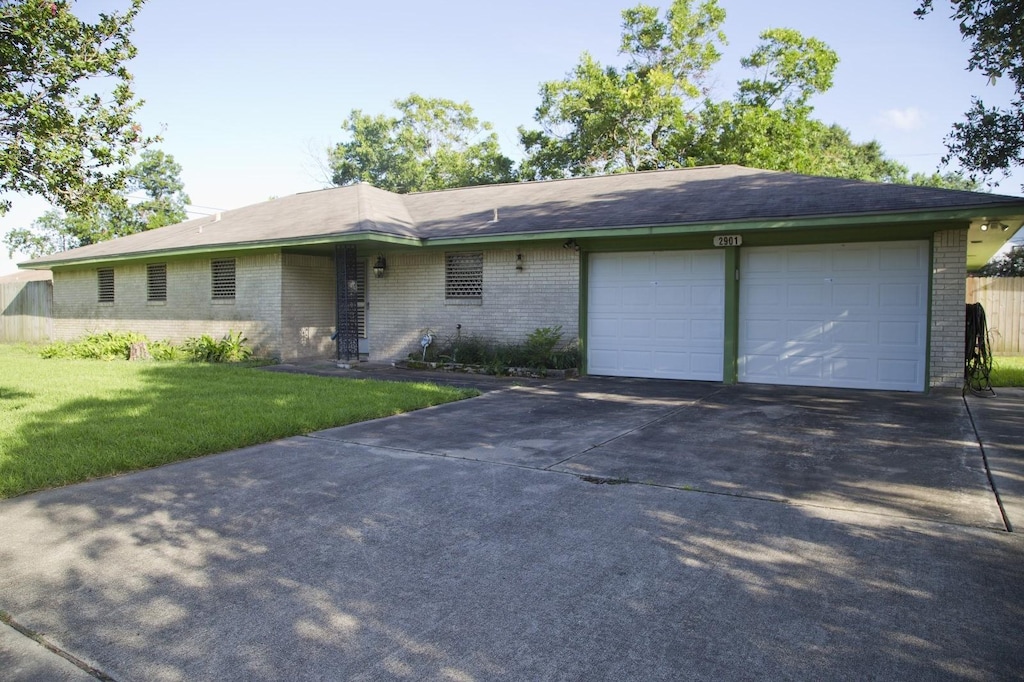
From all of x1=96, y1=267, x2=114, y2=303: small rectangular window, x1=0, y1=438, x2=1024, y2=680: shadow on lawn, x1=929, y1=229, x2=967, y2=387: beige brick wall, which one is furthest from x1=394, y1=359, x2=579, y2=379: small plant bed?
x1=96, y1=267, x2=114, y2=303: small rectangular window

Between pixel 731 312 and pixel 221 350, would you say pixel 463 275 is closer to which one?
pixel 731 312

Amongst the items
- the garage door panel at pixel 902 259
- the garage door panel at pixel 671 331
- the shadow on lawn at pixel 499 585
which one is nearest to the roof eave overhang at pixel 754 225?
the garage door panel at pixel 902 259

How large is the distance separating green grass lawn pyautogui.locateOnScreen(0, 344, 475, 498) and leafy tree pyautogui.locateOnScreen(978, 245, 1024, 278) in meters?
27.8

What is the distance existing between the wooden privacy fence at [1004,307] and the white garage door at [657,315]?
9.89 metres

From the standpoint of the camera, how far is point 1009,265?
28.5m

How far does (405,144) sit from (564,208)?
Answer: 34.3m

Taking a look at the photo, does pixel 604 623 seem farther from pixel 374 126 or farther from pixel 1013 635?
pixel 374 126

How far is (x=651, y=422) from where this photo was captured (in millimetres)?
7996

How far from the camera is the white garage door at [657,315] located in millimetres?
11570

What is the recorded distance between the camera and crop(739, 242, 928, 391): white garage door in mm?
10188

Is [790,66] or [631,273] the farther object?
[790,66]

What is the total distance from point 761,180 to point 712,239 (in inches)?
96.7

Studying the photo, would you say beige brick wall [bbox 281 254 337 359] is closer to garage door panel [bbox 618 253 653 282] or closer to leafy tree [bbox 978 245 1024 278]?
garage door panel [bbox 618 253 653 282]

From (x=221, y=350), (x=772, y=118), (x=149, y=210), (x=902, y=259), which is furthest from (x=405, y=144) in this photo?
(x=902, y=259)
